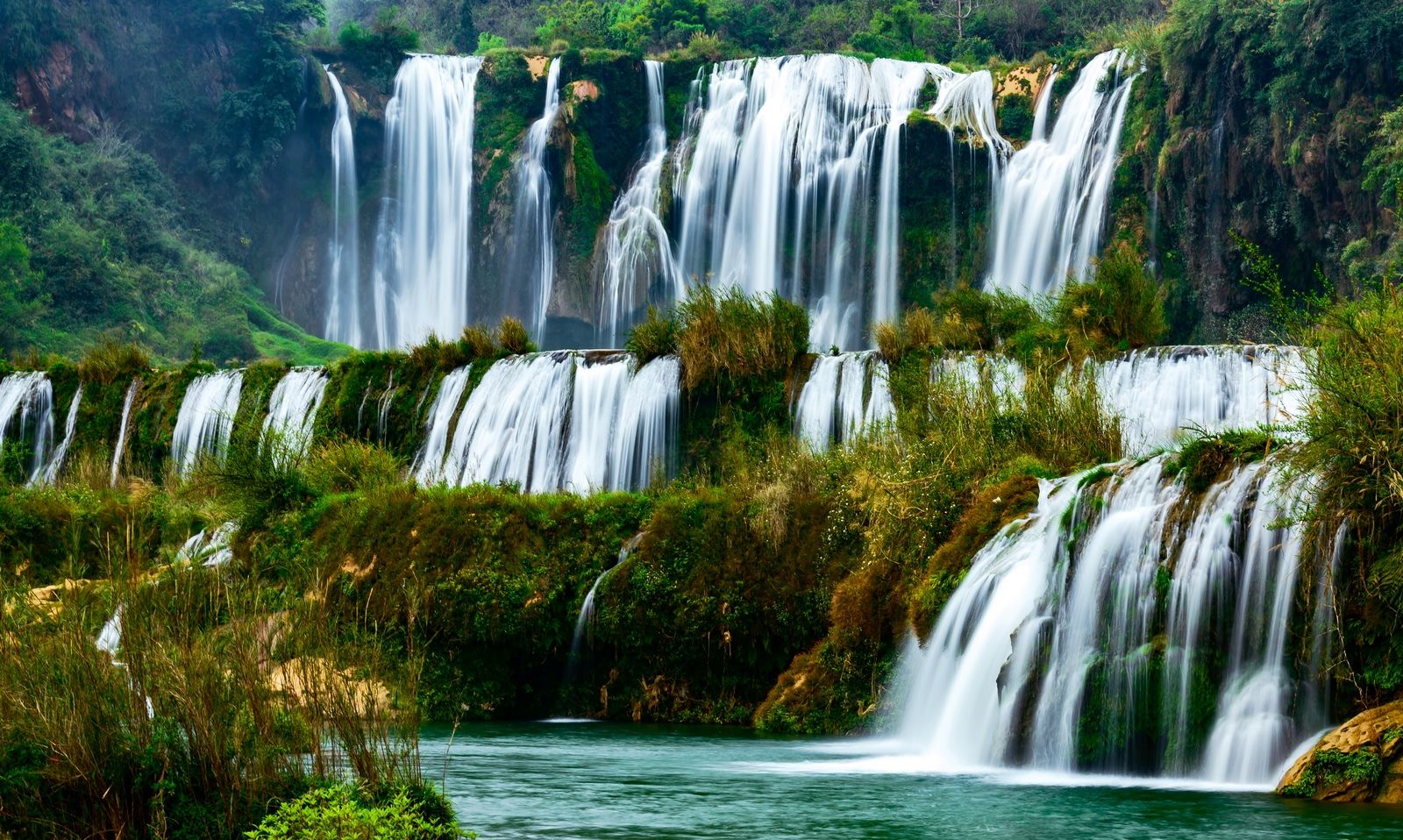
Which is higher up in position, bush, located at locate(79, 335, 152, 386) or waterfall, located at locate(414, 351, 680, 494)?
bush, located at locate(79, 335, 152, 386)

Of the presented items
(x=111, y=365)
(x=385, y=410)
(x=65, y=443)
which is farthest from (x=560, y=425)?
(x=65, y=443)

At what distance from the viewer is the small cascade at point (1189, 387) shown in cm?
1805

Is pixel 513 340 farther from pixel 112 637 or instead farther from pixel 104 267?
pixel 104 267

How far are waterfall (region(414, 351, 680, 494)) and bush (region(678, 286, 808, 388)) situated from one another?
1.88ft

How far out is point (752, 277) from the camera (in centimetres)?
3991

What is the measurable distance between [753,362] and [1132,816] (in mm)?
12797

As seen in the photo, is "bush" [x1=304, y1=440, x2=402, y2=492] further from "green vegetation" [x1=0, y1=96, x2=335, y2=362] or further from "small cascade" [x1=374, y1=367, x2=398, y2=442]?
"green vegetation" [x1=0, y1=96, x2=335, y2=362]

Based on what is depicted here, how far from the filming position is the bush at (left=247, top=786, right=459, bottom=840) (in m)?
6.40

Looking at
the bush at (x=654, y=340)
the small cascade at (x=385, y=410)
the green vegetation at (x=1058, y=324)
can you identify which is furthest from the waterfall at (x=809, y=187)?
the green vegetation at (x=1058, y=324)

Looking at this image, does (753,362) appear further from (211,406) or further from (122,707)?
(122,707)

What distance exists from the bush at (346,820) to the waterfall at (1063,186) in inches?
1052

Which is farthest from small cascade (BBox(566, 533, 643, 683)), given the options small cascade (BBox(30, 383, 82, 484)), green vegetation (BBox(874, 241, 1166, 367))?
small cascade (BBox(30, 383, 82, 484))

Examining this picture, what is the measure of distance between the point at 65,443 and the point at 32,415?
144 centimetres

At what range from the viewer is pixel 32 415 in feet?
99.3
